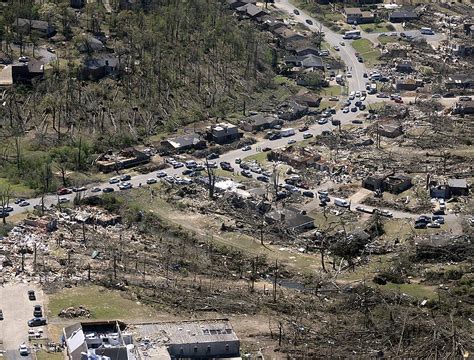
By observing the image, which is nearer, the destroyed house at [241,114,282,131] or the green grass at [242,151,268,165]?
the green grass at [242,151,268,165]

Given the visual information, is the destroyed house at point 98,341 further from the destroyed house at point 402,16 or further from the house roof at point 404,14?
the house roof at point 404,14

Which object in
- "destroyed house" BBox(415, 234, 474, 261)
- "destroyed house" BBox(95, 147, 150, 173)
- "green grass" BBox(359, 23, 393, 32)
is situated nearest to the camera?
"destroyed house" BBox(415, 234, 474, 261)

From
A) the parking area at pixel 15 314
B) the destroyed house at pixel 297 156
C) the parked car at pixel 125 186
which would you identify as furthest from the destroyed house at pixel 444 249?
the parking area at pixel 15 314

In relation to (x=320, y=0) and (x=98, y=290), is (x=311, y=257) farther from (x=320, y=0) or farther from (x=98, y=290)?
(x=320, y=0)

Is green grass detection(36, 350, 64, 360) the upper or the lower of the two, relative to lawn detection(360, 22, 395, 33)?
upper

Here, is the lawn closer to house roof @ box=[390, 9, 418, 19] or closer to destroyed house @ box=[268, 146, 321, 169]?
house roof @ box=[390, 9, 418, 19]

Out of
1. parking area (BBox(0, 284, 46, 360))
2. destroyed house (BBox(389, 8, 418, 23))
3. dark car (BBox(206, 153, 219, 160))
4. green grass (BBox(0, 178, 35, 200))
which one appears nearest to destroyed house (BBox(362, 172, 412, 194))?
dark car (BBox(206, 153, 219, 160))

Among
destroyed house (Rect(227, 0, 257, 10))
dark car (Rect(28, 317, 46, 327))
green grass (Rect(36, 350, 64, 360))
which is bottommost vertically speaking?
destroyed house (Rect(227, 0, 257, 10))
